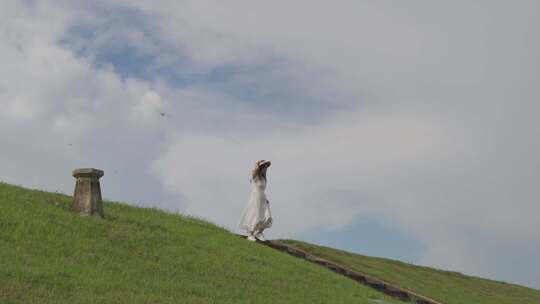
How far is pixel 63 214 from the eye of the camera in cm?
1877

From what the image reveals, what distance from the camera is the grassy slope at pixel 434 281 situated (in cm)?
2553

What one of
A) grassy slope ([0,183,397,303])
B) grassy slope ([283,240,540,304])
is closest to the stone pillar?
grassy slope ([0,183,397,303])

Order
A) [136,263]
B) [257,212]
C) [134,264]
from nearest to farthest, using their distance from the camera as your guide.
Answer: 1. [134,264]
2. [136,263]
3. [257,212]

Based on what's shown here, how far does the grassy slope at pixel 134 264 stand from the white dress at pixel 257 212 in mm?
2885

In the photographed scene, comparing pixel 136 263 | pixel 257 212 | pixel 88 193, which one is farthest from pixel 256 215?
pixel 136 263

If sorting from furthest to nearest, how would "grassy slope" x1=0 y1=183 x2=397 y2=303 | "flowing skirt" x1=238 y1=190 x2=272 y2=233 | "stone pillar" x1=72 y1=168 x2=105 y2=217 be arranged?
"flowing skirt" x1=238 y1=190 x2=272 y2=233 < "stone pillar" x1=72 y1=168 x2=105 y2=217 < "grassy slope" x1=0 y1=183 x2=397 y2=303

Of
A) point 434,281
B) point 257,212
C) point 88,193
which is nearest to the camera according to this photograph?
point 88,193

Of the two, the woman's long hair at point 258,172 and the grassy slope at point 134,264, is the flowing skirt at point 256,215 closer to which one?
the woman's long hair at point 258,172

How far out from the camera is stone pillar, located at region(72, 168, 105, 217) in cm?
1923

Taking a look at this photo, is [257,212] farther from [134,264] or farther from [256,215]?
[134,264]

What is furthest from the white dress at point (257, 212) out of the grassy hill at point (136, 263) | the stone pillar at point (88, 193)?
the stone pillar at point (88, 193)

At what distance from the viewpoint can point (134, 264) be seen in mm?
16094

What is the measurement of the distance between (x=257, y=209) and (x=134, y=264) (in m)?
9.51

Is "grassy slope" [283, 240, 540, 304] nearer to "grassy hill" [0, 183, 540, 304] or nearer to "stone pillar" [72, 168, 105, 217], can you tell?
"grassy hill" [0, 183, 540, 304]
